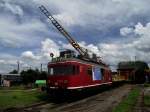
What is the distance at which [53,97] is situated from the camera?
1035 inches

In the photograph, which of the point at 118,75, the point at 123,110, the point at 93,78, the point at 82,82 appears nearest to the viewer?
the point at 123,110

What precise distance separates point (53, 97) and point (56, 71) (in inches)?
102

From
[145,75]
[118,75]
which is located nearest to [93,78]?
[118,75]

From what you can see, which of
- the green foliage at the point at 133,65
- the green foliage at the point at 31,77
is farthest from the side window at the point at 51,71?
the green foliage at the point at 31,77

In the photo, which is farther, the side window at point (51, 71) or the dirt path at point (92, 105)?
the side window at point (51, 71)

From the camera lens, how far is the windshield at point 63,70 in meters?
24.5

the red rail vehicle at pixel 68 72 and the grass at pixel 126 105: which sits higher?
the red rail vehicle at pixel 68 72

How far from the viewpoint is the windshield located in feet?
80.4

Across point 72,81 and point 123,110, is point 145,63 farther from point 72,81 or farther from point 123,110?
point 123,110

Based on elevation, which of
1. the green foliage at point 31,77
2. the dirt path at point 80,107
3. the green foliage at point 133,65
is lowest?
the dirt path at point 80,107

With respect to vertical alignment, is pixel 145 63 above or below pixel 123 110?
above

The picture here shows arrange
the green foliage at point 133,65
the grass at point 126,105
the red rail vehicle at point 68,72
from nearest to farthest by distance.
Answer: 1. the grass at point 126,105
2. the red rail vehicle at point 68,72
3. the green foliage at point 133,65

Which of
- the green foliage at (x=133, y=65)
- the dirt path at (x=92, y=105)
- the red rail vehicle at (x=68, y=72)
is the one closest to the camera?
the dirt path at (x=92, y=105)

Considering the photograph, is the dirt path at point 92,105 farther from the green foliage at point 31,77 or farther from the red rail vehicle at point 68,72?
the green foliage at point 31,77
